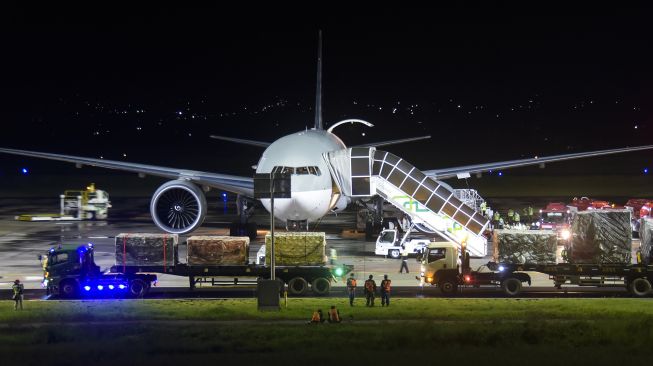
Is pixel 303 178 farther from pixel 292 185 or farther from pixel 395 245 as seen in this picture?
pixel 395 245

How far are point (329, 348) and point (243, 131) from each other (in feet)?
509

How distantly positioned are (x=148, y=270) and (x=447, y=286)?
33.6 feet

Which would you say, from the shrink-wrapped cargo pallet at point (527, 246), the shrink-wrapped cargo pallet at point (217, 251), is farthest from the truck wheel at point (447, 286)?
the shrink-wrapped cargo pallet at point (217, 251)

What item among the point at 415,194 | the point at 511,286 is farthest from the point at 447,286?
the point at 415,194

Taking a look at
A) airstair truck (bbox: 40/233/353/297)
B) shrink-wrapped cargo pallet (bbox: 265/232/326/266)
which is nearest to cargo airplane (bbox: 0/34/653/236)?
shrink-wrapped cargo pallet (bbox: 265/232/326/266)

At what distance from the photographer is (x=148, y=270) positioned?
102 feet

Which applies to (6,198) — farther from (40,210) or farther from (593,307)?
(593,307)

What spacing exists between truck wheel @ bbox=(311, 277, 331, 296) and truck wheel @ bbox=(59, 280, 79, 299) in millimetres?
7894

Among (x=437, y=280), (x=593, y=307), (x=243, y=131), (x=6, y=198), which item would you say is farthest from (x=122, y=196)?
(x=243, y=131)

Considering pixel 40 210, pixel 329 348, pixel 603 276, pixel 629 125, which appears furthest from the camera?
pixel 629 125

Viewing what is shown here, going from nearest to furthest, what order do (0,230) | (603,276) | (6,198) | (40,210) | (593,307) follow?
(593,307) → (603,276) → (0,230) → (40,210) → (6,198)

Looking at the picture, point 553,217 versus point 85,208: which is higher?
point 85,208

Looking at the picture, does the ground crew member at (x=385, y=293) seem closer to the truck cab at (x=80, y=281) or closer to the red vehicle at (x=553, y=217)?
the truck cab at (x=80, y=281)

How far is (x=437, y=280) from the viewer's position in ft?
100
